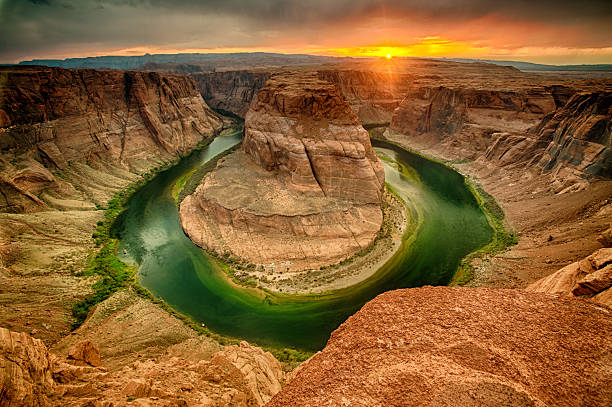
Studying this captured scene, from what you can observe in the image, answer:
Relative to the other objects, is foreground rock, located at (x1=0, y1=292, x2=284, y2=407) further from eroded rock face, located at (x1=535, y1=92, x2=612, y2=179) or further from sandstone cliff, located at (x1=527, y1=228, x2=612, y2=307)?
eroded rock face, located at (x1=535, y1=92, x2=612, y2=179)

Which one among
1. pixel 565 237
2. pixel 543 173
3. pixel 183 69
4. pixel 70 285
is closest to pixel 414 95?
pixel 543 173

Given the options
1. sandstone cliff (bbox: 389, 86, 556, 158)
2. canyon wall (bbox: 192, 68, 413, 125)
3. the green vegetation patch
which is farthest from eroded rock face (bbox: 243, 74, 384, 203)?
canyon wall (bbox: 192, 68, 413, 125)

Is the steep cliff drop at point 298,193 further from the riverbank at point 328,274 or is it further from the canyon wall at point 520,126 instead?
the canyon wall at point 520,126

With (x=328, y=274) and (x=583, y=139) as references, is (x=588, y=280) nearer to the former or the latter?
(x=328, y=274)

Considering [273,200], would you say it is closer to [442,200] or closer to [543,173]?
[442,200]

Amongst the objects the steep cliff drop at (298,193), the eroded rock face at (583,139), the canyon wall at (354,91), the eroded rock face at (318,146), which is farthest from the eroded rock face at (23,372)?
the canyon wall at (354,91)

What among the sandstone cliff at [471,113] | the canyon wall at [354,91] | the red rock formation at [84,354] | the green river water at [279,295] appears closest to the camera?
the red rock formation at [84,354]
